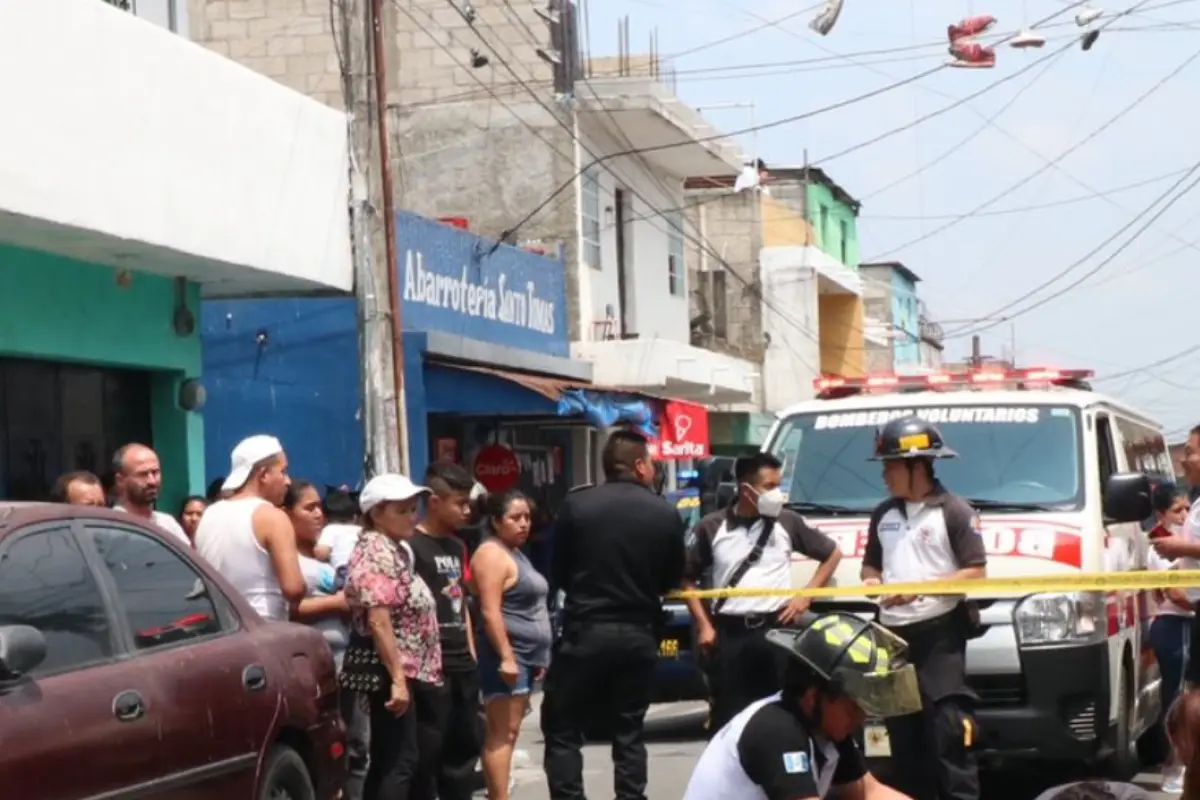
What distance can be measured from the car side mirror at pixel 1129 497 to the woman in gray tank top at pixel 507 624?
2.76 meters

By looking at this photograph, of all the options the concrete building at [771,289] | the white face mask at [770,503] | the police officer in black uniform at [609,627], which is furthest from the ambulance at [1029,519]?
the concrete building at [771,289]

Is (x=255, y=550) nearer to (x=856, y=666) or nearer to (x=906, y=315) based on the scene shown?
(x=856, y=666)

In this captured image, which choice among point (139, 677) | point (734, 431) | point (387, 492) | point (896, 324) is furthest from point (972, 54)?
point (896, 324)

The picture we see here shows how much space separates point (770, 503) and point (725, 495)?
0.74 metres

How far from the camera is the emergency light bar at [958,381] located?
12016 mm

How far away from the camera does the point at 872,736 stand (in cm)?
961

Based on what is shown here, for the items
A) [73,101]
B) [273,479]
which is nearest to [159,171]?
[73,101]

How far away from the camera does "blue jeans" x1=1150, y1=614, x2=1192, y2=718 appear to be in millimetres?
10867

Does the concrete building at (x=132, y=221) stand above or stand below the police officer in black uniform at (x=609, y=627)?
above

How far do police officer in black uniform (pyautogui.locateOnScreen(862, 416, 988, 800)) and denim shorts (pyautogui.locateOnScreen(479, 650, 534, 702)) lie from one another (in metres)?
1.75

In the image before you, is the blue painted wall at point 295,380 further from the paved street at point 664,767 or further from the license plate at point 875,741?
the license plate at point 875,741

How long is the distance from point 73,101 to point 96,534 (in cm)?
525

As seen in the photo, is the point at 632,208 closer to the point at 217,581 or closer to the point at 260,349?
the point at 260,349


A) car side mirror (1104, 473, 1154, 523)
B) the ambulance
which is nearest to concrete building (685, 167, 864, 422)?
the ambulance
